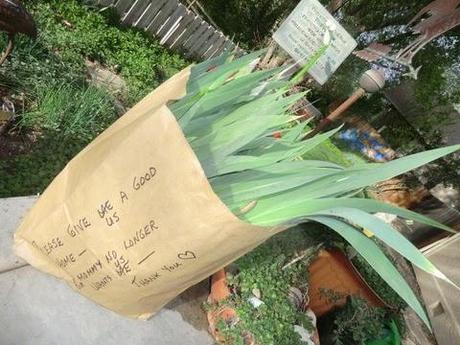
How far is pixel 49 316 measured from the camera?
1129 millimetres

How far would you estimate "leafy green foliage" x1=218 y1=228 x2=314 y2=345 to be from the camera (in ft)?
5.36

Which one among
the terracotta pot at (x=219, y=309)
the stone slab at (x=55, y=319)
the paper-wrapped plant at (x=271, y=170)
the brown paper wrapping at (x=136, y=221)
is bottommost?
the stone slab at (x=55, y=319)

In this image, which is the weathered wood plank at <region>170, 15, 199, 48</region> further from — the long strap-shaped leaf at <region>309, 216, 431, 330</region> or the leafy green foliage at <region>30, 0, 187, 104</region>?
the long strap-shaped leaf at <region>309, 216, 431, 330</region>

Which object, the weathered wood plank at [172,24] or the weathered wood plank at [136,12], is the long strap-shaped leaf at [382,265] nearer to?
the weathered wood plank at [136,12]

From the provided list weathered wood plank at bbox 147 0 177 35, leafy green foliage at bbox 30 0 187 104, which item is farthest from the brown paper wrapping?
weathered wood plank at bbox 147 0 177 35

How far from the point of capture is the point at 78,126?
2221mm

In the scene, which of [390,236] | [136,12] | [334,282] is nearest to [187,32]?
[136,12]

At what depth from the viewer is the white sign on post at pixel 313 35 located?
13.2 ft

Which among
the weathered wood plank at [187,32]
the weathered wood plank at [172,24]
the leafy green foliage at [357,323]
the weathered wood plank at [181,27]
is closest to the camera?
the leafy green foliage at [357,323]

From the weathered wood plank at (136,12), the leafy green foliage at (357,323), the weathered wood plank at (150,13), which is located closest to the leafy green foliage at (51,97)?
the weathered wood plank at (136,12)

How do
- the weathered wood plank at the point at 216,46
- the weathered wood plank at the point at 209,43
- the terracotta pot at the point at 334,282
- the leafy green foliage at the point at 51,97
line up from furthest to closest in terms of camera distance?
the weathered wood plank at the point at 216,46
the weathered wood plank at the point at 209,43
the terracotta pot at the point at 334,282
the leafy green foliage at the point at 51,97

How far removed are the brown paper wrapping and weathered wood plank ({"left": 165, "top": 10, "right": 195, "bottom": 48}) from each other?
4343 mm

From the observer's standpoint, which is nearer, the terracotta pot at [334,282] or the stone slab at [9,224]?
the stone slab at [9,224]

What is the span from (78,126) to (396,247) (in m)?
1.79
